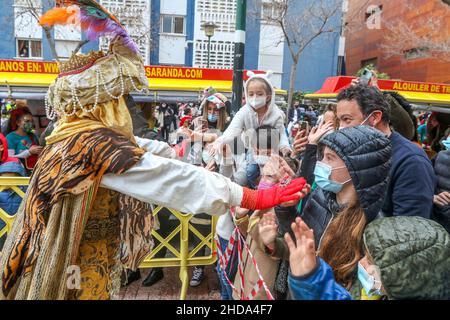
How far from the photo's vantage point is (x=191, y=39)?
22203 millimetres

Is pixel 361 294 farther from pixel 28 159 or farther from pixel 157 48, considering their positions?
pixel 157 48

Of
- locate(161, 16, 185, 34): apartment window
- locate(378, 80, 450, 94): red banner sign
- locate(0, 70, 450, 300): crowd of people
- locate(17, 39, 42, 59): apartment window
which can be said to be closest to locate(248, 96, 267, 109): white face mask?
locate(0, 70, 450, 300): crowd of people

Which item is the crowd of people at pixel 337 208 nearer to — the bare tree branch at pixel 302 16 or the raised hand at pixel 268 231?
the raised hand at pixel 268 231

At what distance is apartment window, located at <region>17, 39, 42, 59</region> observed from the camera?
20.8 metres

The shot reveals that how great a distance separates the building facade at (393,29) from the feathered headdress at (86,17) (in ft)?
71.4

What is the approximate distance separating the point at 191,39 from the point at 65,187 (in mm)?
21627

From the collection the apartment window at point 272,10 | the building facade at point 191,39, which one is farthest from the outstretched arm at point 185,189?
the building facade at point 191,39

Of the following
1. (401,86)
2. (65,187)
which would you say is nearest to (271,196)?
(65,187)

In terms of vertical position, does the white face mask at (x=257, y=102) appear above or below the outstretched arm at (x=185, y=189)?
above

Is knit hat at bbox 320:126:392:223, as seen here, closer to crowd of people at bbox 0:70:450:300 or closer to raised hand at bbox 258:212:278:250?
crowd of people at bbox 0:70:450:300

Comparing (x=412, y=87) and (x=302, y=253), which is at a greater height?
(x=412, y=87)

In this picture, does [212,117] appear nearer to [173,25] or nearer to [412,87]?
[412,87]

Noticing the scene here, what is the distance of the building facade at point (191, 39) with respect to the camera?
19938 millimetres
